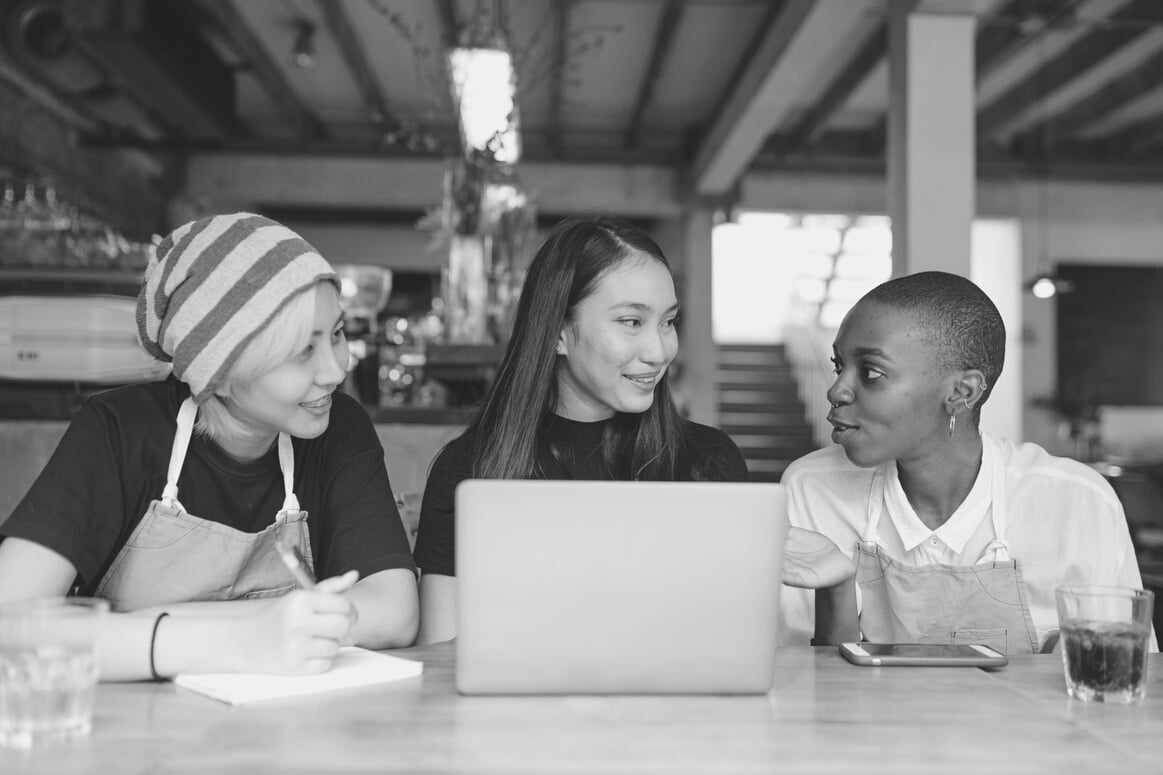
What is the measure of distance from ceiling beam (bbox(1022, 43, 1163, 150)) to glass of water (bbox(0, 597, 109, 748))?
7.92 metres

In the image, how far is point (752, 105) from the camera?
6902 mm

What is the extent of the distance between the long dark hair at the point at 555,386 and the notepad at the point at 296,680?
25.0 inches

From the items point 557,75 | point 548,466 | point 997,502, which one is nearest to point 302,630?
point 548,466

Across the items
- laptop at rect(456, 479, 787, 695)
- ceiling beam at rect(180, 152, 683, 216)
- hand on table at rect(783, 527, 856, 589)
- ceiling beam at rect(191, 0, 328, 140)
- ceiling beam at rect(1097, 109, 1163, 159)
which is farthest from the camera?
ceiling beam at rect(180, 152, 683, 216)

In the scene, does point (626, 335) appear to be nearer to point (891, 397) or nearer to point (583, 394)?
point (583, 394)

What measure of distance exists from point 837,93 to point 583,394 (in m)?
6.64

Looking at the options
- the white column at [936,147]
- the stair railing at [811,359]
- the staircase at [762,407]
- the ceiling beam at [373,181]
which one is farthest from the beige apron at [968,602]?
the stair railing at [811,359]

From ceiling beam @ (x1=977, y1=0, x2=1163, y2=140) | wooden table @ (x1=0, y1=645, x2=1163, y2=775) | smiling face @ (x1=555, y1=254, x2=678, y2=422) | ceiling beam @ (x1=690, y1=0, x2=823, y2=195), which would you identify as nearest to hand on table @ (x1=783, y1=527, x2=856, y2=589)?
wooden table @ (x1=0, y1=645, x2=1163, y2=775)

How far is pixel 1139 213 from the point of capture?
1041cm

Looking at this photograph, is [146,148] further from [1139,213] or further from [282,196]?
[1139,213]

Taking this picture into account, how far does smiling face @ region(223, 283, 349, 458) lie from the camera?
146 centimetres

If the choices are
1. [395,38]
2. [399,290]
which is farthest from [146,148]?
[399,290]

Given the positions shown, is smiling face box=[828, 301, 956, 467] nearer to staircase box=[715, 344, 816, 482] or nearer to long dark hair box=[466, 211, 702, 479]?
long dark hair box=[466, 211, 702, 479]

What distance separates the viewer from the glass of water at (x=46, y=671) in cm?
95
